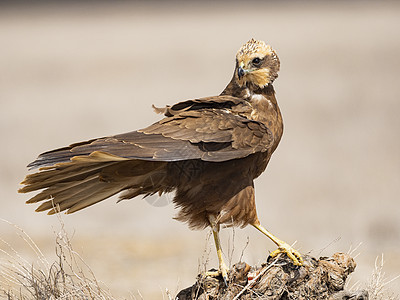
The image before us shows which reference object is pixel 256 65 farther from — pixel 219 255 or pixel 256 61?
pixel 219 255

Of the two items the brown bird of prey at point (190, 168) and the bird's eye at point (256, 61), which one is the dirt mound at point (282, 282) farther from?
the bird's eye at point (256, 61)

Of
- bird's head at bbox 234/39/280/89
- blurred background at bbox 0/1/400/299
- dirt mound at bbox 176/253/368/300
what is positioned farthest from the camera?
blurred background at bbox 0/1/400/299

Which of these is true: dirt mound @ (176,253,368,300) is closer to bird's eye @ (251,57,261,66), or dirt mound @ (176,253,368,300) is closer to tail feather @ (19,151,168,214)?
tail feather @ (19,151,168,214)

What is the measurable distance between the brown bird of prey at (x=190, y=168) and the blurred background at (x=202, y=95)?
11.6 inches

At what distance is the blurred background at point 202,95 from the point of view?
28.9ft

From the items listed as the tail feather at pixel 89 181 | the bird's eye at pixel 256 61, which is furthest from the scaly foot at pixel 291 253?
the bird's eye at pixel 256 61

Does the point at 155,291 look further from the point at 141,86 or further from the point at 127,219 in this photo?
the point at 141,86

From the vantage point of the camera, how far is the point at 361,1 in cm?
3816

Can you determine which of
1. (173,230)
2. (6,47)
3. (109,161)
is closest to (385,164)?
(173,230)

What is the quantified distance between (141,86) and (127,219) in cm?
969

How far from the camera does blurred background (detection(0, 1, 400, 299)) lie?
8812 mm

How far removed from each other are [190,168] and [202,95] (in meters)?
11.4

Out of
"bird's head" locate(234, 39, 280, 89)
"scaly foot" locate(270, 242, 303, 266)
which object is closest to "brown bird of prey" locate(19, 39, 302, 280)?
"scaly foot" locate(270, 242, 303, 266)

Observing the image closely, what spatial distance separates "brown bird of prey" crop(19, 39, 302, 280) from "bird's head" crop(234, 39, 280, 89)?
202mm
